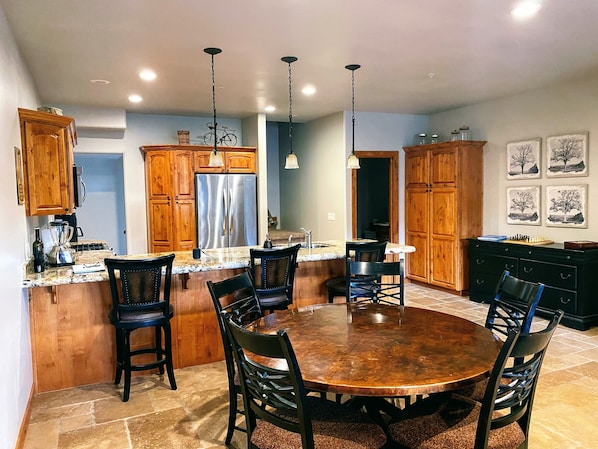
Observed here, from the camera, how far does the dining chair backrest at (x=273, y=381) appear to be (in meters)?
1.70

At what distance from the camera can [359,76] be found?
4840 millimetres

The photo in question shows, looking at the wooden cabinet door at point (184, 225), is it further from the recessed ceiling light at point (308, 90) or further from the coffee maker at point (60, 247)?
the coffee maker at point (60, 247)

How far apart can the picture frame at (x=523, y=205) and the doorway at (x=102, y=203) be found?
640 centimetres

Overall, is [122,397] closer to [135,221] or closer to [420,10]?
[420,10]

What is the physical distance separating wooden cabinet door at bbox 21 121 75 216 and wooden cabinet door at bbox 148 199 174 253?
286 cm

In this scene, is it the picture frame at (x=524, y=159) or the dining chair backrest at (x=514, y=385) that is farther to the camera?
the picture frame at (x=524, y=159)

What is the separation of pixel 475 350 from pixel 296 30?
8.42ft

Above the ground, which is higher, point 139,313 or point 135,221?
point 135,221

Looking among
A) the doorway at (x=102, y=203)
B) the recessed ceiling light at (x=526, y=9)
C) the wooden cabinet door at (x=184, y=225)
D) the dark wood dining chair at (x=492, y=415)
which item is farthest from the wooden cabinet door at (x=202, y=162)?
the dark wood dining chair at (x=492, y=415)

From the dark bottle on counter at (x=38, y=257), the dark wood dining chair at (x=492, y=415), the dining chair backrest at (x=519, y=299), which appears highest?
the dark bottle on counter at (x=38, y=257)

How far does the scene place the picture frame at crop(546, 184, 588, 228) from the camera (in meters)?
5.21

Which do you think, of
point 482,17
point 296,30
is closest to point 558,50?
point 482,17

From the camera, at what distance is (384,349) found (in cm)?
214

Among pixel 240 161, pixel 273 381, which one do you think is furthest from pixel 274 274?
pixel 240 161
